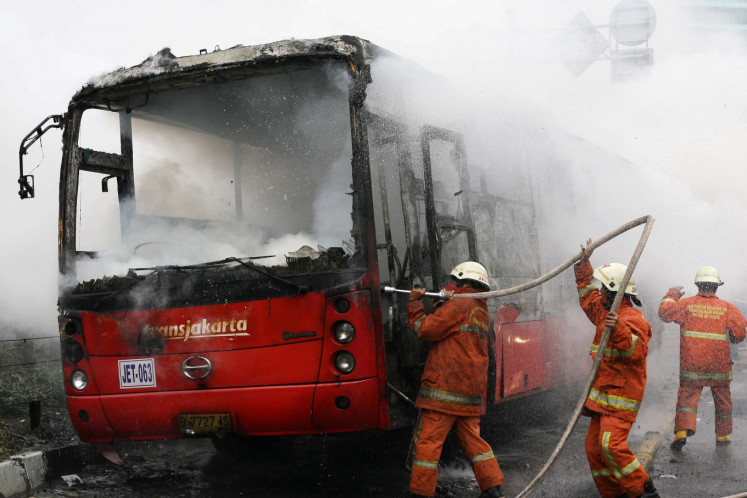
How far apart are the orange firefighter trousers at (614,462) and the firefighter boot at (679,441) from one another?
2.32 meters

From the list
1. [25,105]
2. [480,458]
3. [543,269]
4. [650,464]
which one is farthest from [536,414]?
[25,105]

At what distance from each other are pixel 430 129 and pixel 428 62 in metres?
2.06

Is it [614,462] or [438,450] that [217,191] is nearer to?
[438,450]

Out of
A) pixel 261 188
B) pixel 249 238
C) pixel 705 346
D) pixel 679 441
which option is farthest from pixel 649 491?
pixel 261 188

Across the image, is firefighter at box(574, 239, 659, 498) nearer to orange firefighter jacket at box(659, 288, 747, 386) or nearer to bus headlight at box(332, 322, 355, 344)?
bus headlight at box(332, 322, 355, 344)

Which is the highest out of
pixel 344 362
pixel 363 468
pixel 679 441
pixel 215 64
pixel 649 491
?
pixel 215 64

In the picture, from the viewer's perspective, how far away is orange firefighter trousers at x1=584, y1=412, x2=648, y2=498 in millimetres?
4492

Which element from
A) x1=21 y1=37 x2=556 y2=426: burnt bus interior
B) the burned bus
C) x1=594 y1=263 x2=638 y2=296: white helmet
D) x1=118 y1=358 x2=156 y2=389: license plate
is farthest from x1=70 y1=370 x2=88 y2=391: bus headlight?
x1=594 y1=263 x2=638 y2=296: white helmet

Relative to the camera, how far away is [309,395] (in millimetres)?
4688

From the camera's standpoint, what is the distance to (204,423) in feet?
16.0

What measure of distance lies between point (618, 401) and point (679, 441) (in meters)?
2.53

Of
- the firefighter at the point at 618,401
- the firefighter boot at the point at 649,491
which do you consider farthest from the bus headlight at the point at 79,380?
the firefighter boot at the point at 649,491

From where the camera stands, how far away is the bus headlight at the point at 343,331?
4.66m

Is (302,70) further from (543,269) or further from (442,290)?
(543,269)
